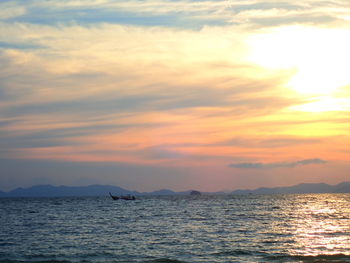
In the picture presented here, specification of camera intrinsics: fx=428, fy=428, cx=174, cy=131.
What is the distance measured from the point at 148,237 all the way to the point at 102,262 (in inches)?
670

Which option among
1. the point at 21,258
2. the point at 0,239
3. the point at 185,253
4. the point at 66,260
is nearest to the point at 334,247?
the point at 185,253

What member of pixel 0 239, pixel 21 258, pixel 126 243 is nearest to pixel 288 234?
pixel 126 243

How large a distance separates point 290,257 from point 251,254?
3.83 metres

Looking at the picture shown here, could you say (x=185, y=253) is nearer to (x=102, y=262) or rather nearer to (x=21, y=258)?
(x=102, y=262)

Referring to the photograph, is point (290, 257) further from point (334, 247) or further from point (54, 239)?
point (54, 239)

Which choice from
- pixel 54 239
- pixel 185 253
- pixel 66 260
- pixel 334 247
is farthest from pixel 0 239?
pixel 334 247

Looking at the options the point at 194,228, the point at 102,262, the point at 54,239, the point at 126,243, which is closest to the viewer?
the point at 102,262

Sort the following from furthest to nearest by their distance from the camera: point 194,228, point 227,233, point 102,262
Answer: point 194,228
point 227,233
point 102,262

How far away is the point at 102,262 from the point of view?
3941cm

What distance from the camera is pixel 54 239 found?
5506cm

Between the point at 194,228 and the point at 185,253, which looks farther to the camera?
the point at 194,228

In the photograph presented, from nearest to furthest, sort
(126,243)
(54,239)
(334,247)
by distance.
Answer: (334,247) < (126,243) < (54,239)

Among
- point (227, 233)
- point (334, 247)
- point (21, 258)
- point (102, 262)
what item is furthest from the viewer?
A: point (227, 233)

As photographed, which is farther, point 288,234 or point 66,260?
point 288,234
